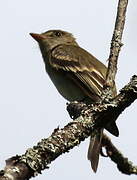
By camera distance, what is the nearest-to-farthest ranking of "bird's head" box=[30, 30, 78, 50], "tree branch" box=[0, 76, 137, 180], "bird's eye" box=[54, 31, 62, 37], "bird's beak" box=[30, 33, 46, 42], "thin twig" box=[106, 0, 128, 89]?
1. "tree branch" box=[0, 76, 137, 180]
2. "thin twig" box=[106, 0, 128, 89]
3. "bird's beak" box=[30, 33, 46, 42]
4. "bird's head" box=[30, 30, 78, 50]
5. "bird's eye" box=[54, 31, 62, 37]

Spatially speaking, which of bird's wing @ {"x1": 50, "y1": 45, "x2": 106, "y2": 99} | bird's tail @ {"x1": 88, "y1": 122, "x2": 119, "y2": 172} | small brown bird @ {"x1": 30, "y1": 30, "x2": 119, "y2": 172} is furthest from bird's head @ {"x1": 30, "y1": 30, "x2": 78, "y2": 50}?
bird's tail @ {"x1": 88, "y1": 122, "x2": 119, "y2": 172}

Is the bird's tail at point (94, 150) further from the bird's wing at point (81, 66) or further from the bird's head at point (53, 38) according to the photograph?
the bird's head at point (53, 38)

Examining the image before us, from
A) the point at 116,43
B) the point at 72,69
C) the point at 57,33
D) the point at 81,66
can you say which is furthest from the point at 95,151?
the point at 57,33

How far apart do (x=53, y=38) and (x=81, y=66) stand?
1626mm

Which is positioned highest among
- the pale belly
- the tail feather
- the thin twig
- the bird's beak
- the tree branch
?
the bird's beak

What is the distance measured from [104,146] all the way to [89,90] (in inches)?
88.4

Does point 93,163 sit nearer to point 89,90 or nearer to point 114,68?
point 114,68

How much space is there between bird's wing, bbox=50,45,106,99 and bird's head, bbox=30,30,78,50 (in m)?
0.19

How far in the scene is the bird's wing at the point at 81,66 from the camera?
794cm

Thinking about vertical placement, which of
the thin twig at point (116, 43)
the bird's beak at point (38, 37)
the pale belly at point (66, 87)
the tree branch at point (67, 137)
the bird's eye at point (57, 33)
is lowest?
the tree branch at point (67, 137)

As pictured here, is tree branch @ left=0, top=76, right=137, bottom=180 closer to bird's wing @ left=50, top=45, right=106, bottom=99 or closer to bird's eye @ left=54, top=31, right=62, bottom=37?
bird's wing @ left=50, top=45, right=106, bottom=99

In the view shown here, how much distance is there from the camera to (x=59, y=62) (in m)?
8.94

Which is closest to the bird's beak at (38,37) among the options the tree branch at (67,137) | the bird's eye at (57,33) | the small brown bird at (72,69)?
the small brown bird at (72,69)

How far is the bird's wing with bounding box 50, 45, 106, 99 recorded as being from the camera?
26.0ft
